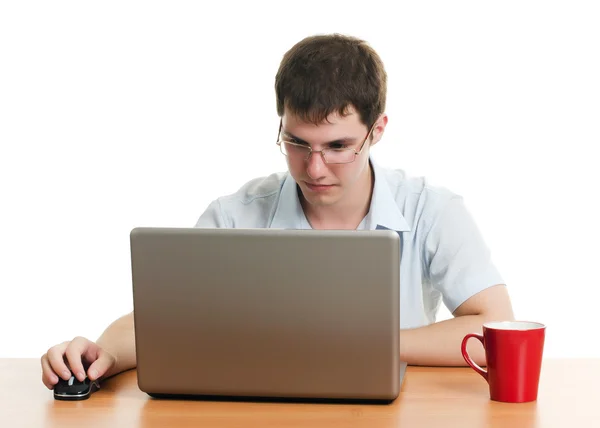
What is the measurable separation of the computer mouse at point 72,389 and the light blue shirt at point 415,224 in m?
0.72

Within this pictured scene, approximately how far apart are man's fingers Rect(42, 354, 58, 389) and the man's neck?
802 millimetres

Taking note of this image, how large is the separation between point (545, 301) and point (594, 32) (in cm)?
112

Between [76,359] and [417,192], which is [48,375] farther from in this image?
[417,192]

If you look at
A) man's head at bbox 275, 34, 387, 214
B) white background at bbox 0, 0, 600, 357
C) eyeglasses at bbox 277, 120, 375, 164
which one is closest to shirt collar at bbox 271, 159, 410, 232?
man's head at bbox 275, 34, 387, 214

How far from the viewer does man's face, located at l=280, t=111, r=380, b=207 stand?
1.73 m

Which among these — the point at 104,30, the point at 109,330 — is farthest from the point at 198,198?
the point at 109,330

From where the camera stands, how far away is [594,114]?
11.4ft

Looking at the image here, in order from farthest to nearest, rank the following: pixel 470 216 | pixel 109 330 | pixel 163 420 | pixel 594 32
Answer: pixel 594 32
pixel 470 216
pixel 109 330
pixel 163 420

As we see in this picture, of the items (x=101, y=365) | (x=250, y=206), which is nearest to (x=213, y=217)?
(x=250, y=206)

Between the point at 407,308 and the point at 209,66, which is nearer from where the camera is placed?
the point at 407,308

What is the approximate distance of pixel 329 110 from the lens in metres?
1.74

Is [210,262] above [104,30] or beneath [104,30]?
beneath

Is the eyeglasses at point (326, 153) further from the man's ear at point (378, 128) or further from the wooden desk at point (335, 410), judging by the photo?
the wooden desk at point (335, 410)

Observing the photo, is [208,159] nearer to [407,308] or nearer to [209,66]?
[209,66]
